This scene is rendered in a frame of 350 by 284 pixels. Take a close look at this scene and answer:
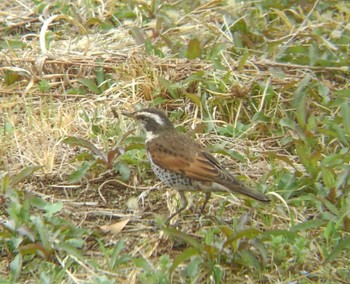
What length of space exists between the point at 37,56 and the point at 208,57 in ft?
5.45

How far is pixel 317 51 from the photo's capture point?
355 inches

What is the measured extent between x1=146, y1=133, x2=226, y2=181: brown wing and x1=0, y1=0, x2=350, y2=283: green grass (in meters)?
0.34

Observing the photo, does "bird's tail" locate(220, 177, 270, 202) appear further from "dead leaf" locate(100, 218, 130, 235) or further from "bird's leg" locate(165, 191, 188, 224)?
"dead leaf" locate(100, 218, 130, 235)

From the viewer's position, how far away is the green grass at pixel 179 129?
6.23 meters

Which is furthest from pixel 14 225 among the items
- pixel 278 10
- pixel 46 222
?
pixel 278 10

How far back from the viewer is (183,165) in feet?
22.4

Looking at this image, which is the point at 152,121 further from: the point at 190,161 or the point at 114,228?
the point at 114,228

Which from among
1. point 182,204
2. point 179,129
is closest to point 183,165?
point 182,204

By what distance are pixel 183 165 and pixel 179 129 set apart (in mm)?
1195

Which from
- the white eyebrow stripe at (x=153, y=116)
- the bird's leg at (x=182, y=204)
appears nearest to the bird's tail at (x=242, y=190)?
the bird's leg at (x=182, y=204)

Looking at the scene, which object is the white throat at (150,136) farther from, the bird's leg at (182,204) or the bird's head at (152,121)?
the bird's leg at (182,204)

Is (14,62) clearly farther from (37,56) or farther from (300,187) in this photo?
(300,187)

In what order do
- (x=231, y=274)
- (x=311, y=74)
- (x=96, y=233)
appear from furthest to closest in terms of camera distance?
1. (x=311, y=74)
2. (x=96, y=233)
3. (x=231, y=274)

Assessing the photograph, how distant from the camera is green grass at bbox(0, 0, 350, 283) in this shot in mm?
6234
